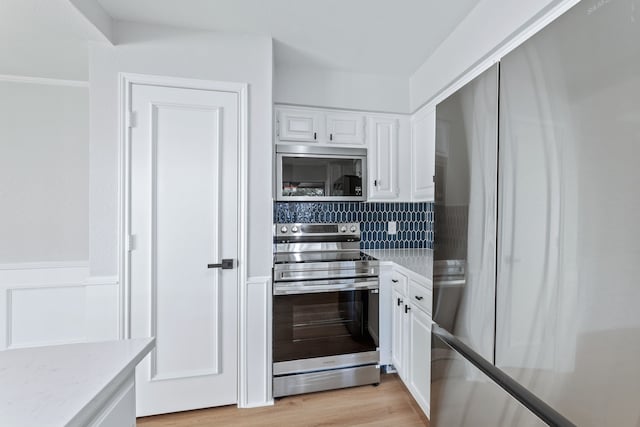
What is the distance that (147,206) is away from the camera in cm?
180

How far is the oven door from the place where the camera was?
1971 millimetres

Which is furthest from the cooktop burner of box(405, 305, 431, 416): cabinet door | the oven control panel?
box(405, 305, 431, 416): cabinet door

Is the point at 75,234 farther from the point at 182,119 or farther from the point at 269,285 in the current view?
the point at 269,285

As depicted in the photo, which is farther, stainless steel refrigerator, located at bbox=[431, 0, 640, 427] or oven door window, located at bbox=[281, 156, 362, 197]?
oven door window, located at bbox=[281, 156, 362, 197]

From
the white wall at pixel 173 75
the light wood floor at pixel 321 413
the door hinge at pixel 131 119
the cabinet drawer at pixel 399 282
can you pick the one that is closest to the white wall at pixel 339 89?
the white wall at pixel 173 75

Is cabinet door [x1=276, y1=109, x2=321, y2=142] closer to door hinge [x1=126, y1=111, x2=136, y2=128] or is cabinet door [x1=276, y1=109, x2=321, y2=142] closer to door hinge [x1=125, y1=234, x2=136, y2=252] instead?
door hinge [x1=126, y1=111, x2=136, y2=128]

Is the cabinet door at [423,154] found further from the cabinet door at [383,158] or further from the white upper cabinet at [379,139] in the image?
the cabinet door at [383,158]

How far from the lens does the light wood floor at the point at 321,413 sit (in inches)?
68.9

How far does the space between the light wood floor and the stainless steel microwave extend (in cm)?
148

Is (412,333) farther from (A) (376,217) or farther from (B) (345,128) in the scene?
(B) (345,128)

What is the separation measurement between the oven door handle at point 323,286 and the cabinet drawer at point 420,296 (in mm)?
326

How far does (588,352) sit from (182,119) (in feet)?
7.04

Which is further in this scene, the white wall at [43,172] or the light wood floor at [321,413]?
the white wall at [43,172]

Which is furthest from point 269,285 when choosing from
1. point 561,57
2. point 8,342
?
point 8,342
